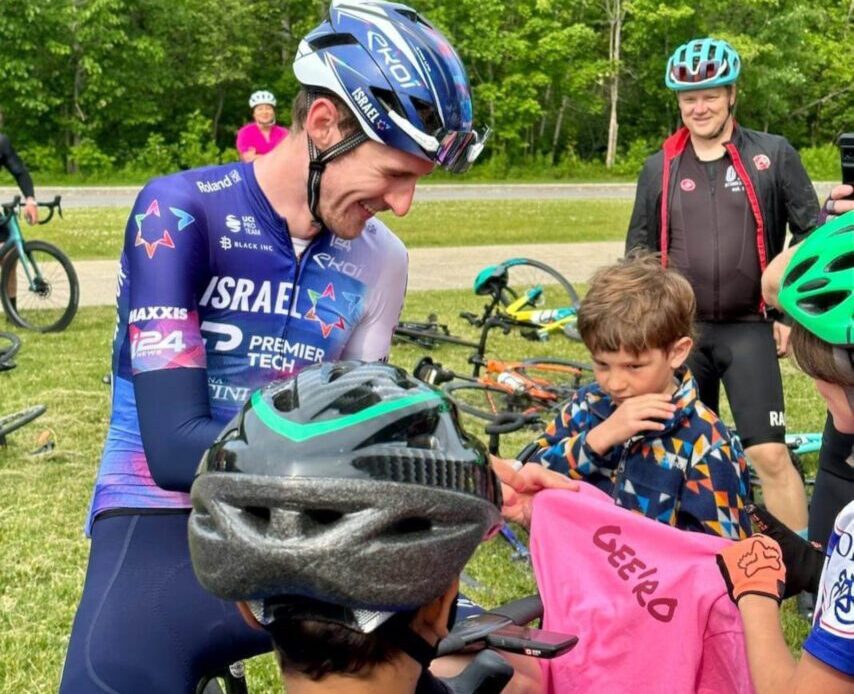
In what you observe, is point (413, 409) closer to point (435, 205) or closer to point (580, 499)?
point (580, 499)

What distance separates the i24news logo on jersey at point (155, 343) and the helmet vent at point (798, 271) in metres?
1.43

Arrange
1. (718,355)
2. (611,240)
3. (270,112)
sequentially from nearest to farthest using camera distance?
(718,355), (270,112), (611,240)

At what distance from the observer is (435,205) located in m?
26.1

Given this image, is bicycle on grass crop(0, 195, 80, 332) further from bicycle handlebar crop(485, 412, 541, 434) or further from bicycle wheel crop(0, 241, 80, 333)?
bicycle handlebar crop(485, 412, 541, 434)

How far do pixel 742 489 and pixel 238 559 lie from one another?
6.97 feet

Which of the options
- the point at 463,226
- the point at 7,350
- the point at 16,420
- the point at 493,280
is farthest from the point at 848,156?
the point at 463,226

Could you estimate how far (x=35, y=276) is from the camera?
10938 mm

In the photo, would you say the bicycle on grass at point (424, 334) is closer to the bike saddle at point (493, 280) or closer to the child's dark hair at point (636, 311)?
the bike saddle at point (493, 280)

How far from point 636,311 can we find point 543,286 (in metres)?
9.80

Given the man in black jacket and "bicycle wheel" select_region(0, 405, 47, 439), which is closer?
"bicycle wheel" select_region(0, 405, 47, 439)

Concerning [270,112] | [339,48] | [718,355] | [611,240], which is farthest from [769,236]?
[611,240]

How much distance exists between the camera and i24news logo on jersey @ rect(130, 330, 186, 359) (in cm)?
217

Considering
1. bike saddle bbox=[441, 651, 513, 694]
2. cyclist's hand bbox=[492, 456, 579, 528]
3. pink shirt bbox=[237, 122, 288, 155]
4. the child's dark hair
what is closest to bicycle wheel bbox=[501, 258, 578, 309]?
pink shirt bbox=[237, 122, 288, 155]

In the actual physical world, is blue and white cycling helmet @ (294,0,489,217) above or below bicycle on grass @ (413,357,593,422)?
above
